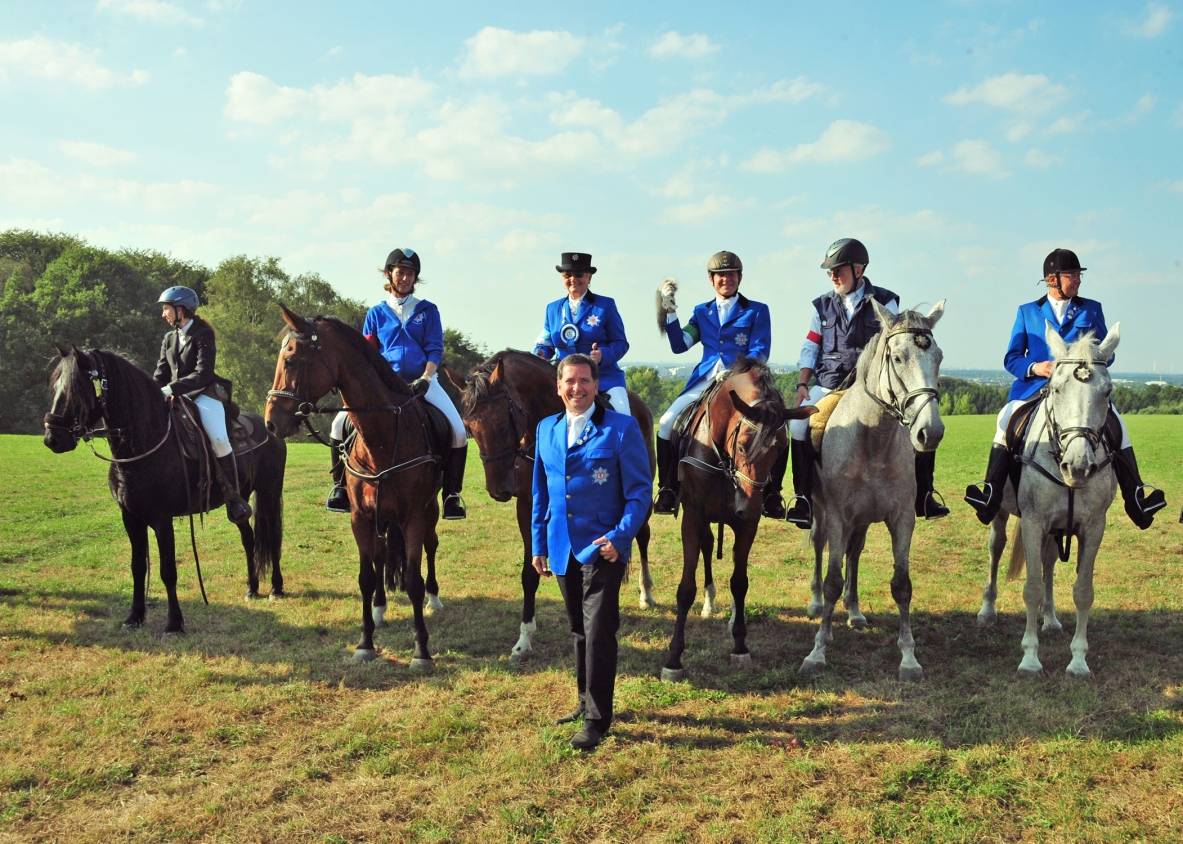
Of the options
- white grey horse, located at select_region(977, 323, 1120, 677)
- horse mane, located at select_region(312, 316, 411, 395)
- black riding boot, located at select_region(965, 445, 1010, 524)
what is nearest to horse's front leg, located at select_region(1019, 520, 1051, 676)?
white grey horse, located at select_region(977, 323, 1120, 677)

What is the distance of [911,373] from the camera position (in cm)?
571

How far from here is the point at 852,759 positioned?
4.78 metres

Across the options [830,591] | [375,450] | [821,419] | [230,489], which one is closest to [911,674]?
[830,591]

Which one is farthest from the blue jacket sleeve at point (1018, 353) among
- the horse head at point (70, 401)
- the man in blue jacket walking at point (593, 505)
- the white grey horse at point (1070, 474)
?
the horse head at point (70, 401)

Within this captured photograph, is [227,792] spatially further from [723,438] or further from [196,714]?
[723,438]

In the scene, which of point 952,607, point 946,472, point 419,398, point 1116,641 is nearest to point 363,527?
point 419,398

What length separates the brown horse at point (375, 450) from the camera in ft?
20.6

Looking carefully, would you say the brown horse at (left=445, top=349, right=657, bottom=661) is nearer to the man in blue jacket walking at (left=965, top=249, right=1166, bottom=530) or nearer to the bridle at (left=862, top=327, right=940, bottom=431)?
the bridle at (left=862, top=327, right=940, bottom=431)

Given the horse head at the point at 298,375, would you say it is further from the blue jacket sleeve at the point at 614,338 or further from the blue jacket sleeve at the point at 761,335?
the blue jacket sleeve at the point at 761,335

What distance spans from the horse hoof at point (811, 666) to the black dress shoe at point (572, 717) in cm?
203

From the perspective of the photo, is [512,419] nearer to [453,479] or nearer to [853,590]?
[453,479]

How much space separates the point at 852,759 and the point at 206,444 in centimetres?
698

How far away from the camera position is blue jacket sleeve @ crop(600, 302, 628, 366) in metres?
7.69

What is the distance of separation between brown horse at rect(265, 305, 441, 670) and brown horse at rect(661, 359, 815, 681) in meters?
2.28
